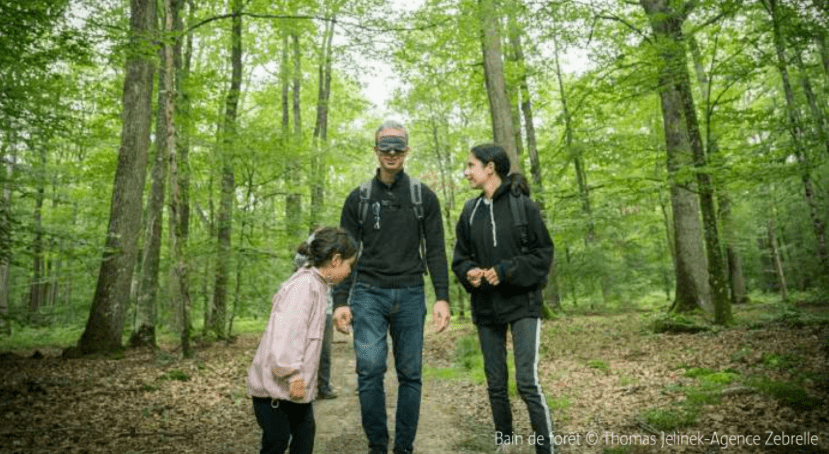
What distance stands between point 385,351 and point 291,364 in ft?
3.35

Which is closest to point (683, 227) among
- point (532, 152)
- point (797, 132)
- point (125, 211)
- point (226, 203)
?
point (797, 132)

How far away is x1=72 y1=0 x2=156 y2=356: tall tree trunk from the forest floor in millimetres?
737

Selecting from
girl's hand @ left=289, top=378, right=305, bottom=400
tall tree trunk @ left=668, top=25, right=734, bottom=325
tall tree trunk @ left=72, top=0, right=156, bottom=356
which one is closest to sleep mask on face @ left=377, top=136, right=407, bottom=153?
girl's hand @ left=289, top=378, right=305, bottom=400

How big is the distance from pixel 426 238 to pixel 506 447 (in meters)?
1.76

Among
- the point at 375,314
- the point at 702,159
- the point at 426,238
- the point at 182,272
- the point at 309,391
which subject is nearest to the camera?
the point at 309,391

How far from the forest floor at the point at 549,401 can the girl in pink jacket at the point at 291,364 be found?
1671 millimetres

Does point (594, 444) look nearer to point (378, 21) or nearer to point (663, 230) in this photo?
point (378, 21)

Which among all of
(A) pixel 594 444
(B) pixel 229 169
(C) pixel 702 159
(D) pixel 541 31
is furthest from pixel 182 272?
(C) pixel 702 159

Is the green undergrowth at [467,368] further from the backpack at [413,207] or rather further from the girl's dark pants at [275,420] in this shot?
the girl's dark pants at [275,420]

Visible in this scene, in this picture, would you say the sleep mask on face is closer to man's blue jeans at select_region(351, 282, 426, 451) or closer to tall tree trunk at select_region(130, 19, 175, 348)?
man's blue jeans at select_region(351, 282, 426, 451)

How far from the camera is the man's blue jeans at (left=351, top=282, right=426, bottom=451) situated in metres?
3.37

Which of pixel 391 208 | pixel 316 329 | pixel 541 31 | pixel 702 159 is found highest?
pixel 541 31

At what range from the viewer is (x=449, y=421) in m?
5.19

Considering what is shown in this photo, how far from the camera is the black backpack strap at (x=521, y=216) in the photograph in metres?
3.61
